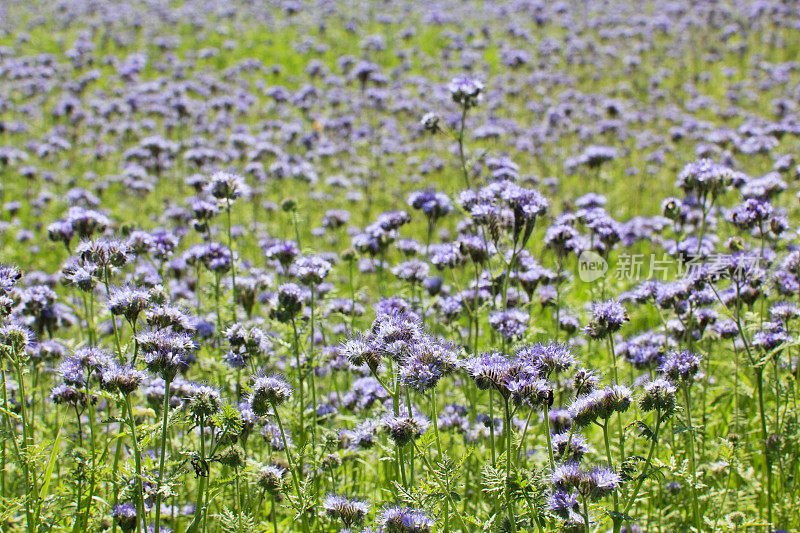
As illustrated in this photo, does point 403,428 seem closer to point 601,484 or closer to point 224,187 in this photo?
point 601,484

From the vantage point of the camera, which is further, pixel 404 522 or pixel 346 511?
pixel 346 511

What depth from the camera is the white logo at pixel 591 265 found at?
5.11 meters

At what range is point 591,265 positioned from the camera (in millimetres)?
5203

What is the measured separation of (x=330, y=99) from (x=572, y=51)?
882cm

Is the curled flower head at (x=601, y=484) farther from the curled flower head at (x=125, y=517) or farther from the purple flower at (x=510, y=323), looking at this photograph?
the curled flower head at (x=125, y=517)

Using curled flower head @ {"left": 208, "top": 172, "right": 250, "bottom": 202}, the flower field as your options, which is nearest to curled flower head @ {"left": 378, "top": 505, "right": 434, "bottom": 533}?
the flower field

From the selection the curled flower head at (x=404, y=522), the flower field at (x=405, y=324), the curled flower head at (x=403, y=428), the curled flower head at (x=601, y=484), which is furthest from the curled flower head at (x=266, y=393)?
the curled flower head at (x=601, y=484)

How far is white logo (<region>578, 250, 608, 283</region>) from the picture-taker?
511 centimetres

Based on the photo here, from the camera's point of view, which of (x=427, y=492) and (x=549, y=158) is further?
(x=549, y=158)

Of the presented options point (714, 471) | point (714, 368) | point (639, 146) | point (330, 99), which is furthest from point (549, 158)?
point (714, 471)

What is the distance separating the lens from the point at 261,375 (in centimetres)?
336

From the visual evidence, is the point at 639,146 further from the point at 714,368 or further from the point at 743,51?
the point at 743,51

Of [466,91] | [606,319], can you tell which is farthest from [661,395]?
[466,91]

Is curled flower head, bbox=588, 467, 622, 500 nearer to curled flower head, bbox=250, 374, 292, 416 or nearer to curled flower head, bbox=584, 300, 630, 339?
curled flower head, bbox=584, 300, 630, 339
